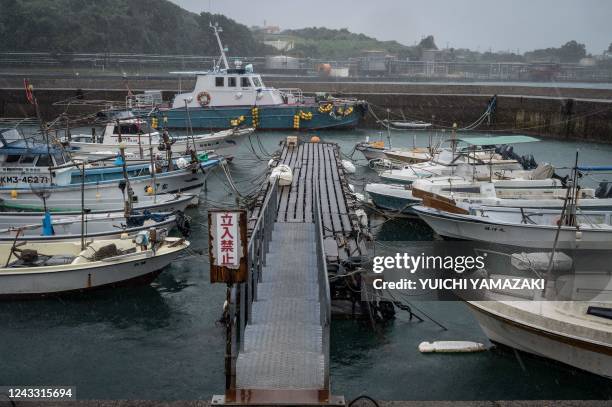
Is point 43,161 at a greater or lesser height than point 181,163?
greater

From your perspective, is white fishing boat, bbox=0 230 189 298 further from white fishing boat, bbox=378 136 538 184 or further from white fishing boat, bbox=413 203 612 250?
white fishing boat, bbox=378 136 538 184

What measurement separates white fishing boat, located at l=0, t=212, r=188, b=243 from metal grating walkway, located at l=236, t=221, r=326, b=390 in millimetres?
4710

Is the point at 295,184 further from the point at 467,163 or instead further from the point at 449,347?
the point at 449,347

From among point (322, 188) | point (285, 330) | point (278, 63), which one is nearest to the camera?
point (285, 330)

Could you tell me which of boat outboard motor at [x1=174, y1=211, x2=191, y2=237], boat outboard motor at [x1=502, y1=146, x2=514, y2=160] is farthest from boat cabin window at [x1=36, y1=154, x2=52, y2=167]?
boat outboard motor at [x1=502, y1=146, x2=514, y2=160]

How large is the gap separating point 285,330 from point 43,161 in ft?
44.8

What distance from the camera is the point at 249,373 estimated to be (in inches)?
263

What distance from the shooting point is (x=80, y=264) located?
40.2 feet

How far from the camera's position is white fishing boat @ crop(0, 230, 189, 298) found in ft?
39.9

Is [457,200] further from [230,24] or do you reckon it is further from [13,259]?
[230,24]

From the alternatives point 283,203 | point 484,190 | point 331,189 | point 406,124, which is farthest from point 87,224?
point 406,124

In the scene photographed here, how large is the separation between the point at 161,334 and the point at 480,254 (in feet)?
24.9

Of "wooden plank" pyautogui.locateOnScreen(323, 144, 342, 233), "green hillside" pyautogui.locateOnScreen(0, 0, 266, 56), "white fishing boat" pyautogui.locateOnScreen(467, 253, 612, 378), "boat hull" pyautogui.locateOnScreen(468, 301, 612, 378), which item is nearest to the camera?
"white fishing boat" pyautogui.locateOnScreen(467, 253, 612, 378)

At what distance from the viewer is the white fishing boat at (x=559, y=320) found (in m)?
9.10
